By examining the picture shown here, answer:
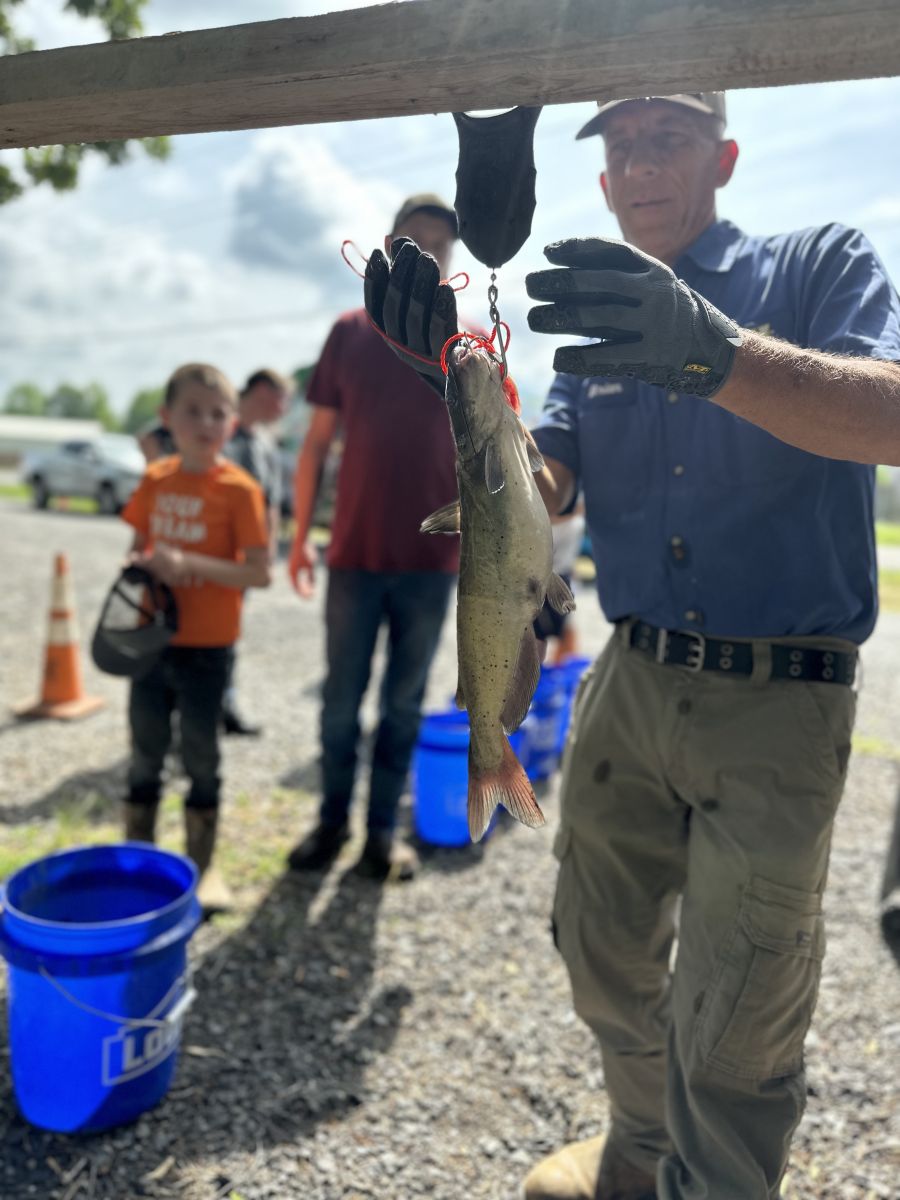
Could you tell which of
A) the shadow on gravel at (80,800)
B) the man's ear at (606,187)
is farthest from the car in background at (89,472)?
the man's ear at (606,187)

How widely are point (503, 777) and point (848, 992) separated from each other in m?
2.68

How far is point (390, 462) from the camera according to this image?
13.4ft

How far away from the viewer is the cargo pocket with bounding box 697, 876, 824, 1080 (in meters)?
1.91

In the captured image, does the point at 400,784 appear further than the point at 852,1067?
Yes

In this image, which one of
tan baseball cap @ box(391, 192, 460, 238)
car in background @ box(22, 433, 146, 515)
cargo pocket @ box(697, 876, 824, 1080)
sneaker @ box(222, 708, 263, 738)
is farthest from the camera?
car in background @ box(22, 433, 146, 515)

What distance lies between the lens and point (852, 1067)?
315cm

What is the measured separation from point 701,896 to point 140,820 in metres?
2.63

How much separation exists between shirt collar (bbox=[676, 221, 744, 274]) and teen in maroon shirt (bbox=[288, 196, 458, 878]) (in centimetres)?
177

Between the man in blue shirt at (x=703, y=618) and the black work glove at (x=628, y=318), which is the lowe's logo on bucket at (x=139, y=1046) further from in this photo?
the black work glove at (x=628, y=318)

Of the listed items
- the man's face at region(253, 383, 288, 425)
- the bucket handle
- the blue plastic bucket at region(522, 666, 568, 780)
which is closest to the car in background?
the man's face at region(253, 383, 288, 425)

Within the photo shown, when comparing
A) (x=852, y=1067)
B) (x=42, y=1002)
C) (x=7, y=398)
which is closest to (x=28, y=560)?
(x=42, y=1002)

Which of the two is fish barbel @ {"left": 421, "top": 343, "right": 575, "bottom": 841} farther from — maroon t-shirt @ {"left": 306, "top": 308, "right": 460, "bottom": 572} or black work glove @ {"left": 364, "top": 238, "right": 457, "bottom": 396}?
maroon t-shirt @ {"left": 306, "top": 308, "right": 460, "bottom": 572}

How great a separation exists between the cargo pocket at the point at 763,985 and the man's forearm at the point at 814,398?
94 cm

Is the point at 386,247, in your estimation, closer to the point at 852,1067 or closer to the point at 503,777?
the point at 503,777
